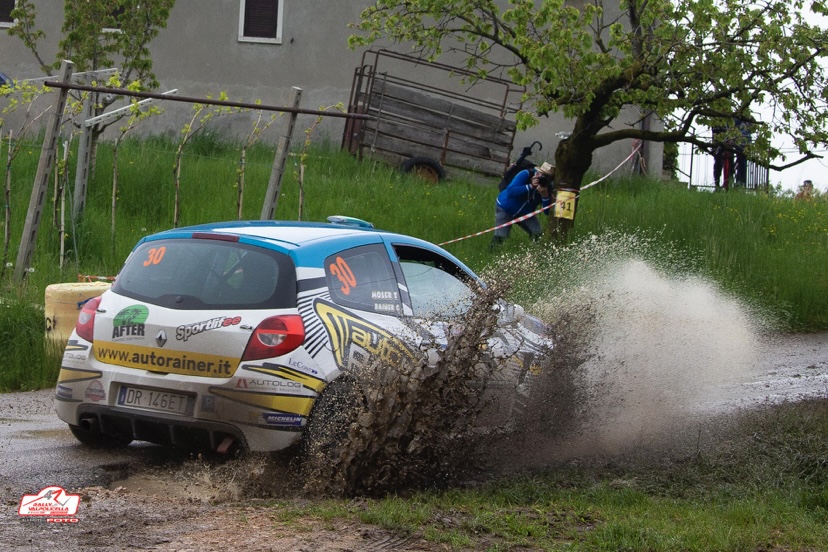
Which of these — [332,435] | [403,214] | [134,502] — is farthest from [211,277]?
[403,214]

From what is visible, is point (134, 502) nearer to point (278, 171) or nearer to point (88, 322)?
point (88, 322)

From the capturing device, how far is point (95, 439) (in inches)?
294

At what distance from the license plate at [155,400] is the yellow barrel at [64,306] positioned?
3.87 meters

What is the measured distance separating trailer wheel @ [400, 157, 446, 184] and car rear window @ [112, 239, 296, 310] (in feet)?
53.4

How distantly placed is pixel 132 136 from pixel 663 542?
64.9 feet

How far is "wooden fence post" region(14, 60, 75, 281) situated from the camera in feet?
38.6

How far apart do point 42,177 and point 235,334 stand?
6.26 metres

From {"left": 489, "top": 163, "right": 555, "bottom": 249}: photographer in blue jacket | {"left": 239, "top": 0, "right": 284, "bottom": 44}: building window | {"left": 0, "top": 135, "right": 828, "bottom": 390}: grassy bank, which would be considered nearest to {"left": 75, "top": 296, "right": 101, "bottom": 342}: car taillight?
{"left": 0, "top": 135, "right": 828, "bottom": 390}: grassy bank

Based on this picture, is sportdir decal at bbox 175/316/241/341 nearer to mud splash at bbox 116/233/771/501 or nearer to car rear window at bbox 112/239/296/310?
car rear window at bbox 112/239/296/310

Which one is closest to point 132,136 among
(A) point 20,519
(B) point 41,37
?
(B) point 41,37

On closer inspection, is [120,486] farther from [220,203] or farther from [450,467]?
[220,203]

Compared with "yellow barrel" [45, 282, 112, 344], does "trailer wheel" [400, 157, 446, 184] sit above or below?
above

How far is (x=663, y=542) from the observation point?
5.30 meters

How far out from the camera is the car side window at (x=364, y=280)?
6.85 metres
